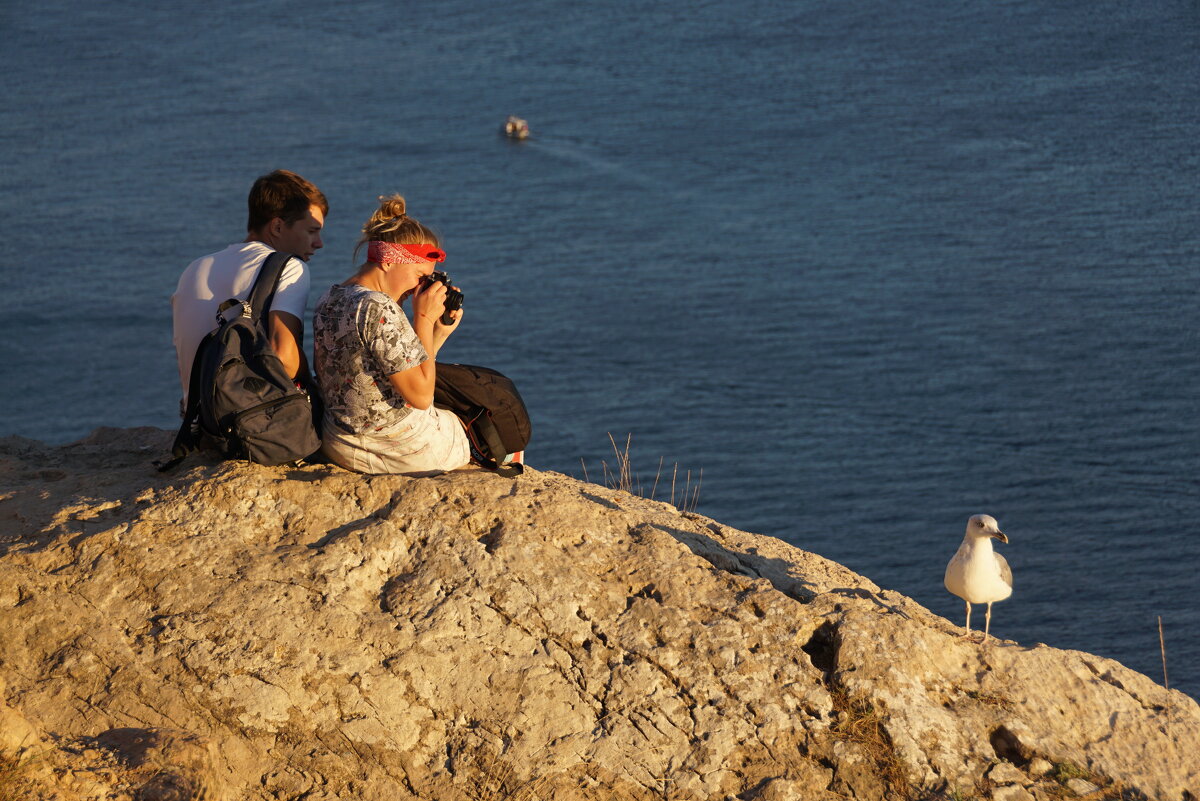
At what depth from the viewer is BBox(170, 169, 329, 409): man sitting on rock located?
6871 mm

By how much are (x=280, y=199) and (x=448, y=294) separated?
4.35ft

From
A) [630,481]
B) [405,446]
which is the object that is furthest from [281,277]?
[630,481]

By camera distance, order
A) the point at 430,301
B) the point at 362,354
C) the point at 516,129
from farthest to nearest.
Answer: the point at 516,129 → the point at 430,301 → the point at 362,354

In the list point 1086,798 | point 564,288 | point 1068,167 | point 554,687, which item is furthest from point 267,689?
point 1068,167

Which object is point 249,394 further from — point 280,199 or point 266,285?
point 280,199

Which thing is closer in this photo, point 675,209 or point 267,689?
point 267,689

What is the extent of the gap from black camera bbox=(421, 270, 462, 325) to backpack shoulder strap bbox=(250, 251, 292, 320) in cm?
86

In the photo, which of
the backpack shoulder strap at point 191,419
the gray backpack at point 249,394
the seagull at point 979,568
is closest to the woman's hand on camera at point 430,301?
the gray backpack at point 249,394

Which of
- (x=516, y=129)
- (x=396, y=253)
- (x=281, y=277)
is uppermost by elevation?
(x=516, y=129)

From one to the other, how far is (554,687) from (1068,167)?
45.2 m

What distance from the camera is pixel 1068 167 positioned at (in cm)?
4634

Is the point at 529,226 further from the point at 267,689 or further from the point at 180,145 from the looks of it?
the point at 267,689

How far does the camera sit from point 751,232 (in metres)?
45.2

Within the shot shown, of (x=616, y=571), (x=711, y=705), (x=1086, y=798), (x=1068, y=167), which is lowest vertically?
(x=1086, y=798)
